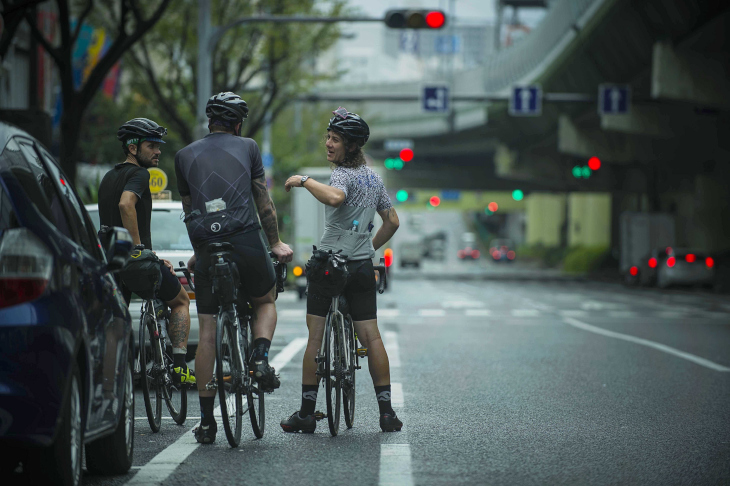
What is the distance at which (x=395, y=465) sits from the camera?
607cm

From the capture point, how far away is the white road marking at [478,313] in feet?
71.7

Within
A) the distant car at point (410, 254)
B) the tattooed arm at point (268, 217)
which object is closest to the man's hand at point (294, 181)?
the tattooed arm at point (268, 217)

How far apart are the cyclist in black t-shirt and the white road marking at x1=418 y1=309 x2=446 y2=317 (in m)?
14.3

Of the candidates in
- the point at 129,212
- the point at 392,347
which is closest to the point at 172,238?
the point at 129,212

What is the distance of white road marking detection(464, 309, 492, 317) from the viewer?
71.7 feet

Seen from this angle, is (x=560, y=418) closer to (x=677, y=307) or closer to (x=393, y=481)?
(x=393, y=481)

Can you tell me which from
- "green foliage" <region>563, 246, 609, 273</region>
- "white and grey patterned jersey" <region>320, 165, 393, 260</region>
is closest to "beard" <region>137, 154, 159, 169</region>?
"white and grey patterned jersey" <region>320, 165, 393, 260</region>

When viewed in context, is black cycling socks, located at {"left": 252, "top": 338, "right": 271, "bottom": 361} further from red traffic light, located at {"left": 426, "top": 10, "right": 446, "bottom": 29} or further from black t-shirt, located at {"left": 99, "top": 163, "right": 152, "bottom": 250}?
red traffic light, located at {"left": 426, "top": 10, "right": 446, "bottom": 29}

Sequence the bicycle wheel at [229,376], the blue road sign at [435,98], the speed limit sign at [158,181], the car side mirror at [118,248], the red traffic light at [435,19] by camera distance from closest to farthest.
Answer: the car side mirror at [118,248], the bicycle wheel at [229,376], the speed limit sign at [158,181], the red traffic light at [435,19], the blue road sign at [435,98]

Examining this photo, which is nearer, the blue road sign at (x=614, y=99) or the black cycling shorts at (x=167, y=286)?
the black cycling shorts at (x=167, y=286)

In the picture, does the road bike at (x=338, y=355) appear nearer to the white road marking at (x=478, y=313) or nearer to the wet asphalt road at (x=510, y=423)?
the wet asphalt road at (x=510, y=423)

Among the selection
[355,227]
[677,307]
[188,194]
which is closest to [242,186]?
[188,194]

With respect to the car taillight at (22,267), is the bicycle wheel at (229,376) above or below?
below

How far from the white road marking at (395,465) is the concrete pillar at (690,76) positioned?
74.0 feet
